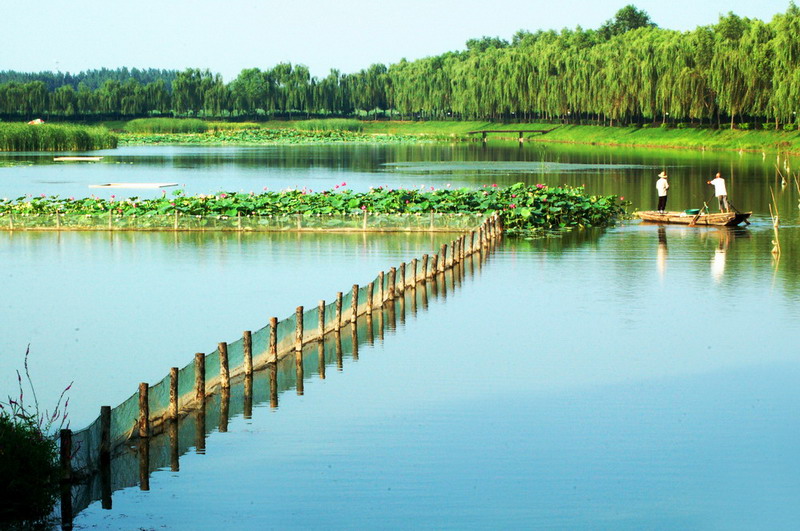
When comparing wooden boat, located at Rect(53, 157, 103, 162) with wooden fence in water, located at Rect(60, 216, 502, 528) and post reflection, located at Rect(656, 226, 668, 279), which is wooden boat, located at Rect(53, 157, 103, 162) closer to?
post reflection, located at Rect(656, 226, 668, 279)

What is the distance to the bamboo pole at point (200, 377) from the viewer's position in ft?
56.7

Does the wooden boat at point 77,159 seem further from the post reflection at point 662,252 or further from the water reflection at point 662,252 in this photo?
the water reflection at point 662,252

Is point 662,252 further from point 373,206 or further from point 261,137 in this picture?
point 261,137

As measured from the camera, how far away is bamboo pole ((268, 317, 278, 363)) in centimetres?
2069

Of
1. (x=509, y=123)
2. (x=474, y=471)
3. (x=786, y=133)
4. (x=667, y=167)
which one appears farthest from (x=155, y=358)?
(x=509, y=123)

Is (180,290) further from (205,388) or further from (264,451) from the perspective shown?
(264,451)

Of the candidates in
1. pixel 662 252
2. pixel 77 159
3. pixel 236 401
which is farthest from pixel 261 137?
pixel 236 401

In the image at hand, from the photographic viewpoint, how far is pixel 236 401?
19078 mm

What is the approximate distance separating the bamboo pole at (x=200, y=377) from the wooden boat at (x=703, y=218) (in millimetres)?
30503

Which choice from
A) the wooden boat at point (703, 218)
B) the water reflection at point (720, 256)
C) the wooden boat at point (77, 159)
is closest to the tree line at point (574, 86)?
the wooden boat at point (703, 218)

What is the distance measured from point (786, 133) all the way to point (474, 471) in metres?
83.9

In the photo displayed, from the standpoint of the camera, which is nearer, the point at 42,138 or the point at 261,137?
the point at 42,138

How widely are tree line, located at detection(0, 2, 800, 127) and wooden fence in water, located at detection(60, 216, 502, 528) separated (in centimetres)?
6830

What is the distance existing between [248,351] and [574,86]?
11458cm
